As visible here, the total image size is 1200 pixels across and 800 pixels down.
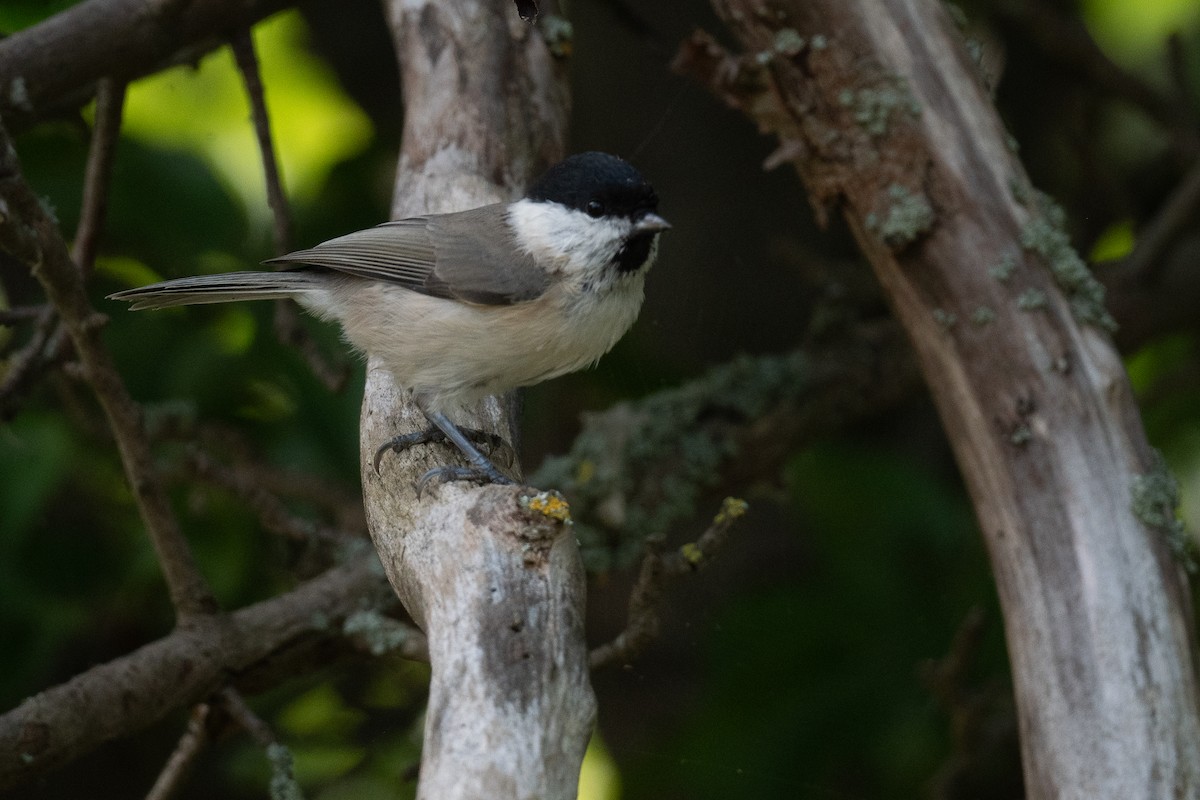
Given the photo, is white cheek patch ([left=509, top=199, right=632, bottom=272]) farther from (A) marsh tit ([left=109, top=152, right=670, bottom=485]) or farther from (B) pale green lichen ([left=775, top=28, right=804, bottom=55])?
(B) pale green lichen ([left=775, top=28, right=804, bottom=55])

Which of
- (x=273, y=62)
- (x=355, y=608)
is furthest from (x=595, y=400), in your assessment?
(x=273, y=62)

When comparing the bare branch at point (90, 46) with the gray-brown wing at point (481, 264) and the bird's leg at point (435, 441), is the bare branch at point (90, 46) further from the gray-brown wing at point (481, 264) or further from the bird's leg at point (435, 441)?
the bird's leg at point (435, 441)

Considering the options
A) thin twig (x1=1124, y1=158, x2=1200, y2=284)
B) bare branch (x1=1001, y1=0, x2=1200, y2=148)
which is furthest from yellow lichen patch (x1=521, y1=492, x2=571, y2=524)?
bare branch (x1=1001, y1=0, x2=1200, y2=148)

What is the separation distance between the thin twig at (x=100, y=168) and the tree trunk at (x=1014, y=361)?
4.49ft

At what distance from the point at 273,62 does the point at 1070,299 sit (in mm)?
2923

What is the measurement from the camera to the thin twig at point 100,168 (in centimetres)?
269

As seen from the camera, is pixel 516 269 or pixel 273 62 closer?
pixel 516 269

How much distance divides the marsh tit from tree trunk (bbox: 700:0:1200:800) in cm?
48

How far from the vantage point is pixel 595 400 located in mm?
3945

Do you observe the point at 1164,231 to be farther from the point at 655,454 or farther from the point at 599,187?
the point at 599,187

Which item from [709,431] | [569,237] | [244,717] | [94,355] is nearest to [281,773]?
[244,717]

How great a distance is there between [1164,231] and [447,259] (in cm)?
241

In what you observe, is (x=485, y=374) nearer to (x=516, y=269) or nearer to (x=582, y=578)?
(x=516, y=269)

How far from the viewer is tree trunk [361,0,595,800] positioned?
1.51m
